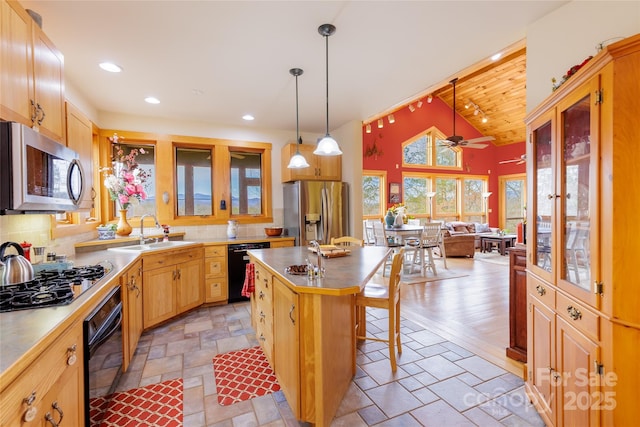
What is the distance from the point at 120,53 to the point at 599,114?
10.4 feet

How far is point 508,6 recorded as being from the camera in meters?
1.85

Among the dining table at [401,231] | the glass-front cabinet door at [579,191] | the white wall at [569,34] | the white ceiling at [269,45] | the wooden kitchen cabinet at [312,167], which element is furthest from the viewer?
the dining table at [401,231]

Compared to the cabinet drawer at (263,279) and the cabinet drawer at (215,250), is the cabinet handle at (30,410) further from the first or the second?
the cabinet drawer at (215,250)

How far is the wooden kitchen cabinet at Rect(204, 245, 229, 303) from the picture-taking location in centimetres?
379

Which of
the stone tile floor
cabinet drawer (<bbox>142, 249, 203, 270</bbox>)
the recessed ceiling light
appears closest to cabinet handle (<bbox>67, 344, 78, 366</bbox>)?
the stone tile floor

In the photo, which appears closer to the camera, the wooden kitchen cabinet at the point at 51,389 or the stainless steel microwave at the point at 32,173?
the wooden kitchen cabinet at the point at 51,389

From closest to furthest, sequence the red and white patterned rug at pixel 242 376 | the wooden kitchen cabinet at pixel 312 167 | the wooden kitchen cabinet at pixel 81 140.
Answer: the red and white patterned rug at pixel 242 376 < the wooden kitchen cabinet at pixel 81 140 < the wooden kitchen cabinet at pixel 312 167

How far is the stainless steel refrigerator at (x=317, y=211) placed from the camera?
4188 millimetres

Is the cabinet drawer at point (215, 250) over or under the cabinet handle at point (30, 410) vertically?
over

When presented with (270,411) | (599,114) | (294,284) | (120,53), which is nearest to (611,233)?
(599,114)

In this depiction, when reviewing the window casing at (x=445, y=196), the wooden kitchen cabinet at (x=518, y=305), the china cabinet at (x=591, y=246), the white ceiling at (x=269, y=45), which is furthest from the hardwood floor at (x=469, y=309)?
the window casing at (x=445, y=196)

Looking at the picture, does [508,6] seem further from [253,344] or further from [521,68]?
[521,68]

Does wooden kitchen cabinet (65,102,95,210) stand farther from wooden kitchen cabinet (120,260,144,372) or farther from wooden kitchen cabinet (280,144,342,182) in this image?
wooden kitchen cabinet (280,144,342,182)

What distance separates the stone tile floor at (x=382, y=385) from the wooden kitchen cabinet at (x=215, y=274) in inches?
31.3
